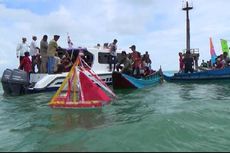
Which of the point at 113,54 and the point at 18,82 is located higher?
the point at 113,54

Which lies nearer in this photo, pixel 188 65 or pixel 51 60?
pixel 51 60

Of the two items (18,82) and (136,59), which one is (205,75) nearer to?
(136,59)

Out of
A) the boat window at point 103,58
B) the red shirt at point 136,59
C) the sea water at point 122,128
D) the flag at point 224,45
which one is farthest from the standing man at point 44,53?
the flag at point 224,45

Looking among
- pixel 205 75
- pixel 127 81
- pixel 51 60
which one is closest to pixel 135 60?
pixel 127 81

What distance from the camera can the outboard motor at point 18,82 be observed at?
16.8 m

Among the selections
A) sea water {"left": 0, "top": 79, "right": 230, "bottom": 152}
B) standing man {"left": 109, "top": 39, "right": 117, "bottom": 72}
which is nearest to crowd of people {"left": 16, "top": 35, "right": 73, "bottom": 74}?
standing man {"left": 109, "top": 39, "right": 117, "bottom": 72}

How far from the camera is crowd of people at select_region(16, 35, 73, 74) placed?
17344 millimetres

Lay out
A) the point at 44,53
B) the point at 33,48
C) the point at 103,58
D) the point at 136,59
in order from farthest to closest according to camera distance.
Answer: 1. the point at 103,58
2. the point at 33,48
3. the point at 136,59
4. the point at 44,53

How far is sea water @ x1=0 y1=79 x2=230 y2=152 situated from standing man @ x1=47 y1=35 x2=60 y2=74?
211 inches

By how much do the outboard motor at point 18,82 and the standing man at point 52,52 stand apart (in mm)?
1159

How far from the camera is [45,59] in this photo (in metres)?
18.0

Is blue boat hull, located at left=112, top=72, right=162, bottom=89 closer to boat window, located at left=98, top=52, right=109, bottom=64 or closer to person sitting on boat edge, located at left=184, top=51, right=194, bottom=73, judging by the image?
boat window, located at left=98, top=52, right=109, bottom=64

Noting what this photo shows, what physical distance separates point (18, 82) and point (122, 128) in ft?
32.7

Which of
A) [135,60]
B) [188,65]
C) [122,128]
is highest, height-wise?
[135,60]
